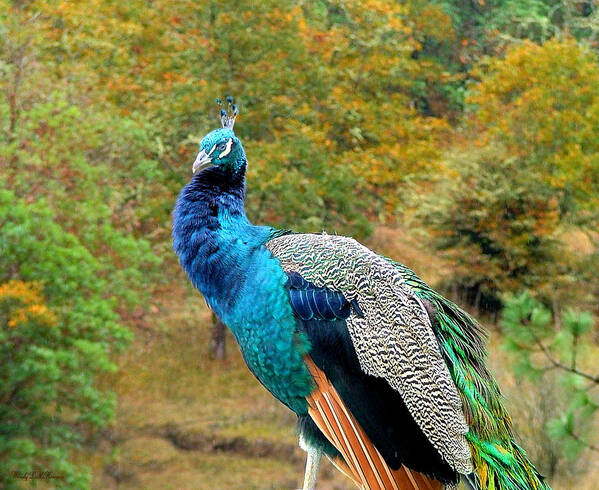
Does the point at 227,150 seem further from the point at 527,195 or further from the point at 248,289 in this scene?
the point at 527,195

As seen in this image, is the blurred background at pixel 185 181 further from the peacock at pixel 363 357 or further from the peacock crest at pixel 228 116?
the peacock at pixel 363 357

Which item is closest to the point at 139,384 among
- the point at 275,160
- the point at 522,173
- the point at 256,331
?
the point at 275,160

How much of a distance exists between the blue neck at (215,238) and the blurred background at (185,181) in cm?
461

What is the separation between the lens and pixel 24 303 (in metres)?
7.54

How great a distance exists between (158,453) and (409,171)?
4999mm

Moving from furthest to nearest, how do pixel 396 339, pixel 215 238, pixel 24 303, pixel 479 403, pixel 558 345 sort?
1. pixel 24 303
2. pixel 558 345
3. pixel 215 238
4. pixel 479 403
5. pixel 396 339

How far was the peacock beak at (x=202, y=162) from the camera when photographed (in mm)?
2859

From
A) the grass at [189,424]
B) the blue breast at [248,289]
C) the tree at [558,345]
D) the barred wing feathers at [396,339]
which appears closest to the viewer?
the barred wing feathers at [396,339]

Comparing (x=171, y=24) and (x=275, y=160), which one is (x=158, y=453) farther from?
(x=171, y=24)

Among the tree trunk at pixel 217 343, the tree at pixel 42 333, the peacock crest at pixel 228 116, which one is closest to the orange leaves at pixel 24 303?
the tree at pixel 42 333

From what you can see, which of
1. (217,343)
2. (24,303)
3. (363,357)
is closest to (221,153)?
(363,357)

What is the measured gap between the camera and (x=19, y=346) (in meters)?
7.86

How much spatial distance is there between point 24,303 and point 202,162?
5129 mm

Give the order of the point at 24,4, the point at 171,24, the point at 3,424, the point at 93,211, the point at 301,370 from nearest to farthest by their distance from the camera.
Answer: the point at 301,370 < the point at 3,424 < the point at 93,211 < the point at 24,4 < the point at 171,24
